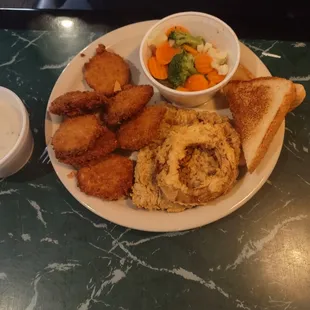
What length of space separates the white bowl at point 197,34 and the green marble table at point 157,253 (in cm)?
43

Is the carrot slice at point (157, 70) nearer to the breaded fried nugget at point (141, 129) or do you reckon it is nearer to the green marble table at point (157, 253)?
the breaded fried nugget at point (141, 129)

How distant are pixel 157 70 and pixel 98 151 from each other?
0.40 m

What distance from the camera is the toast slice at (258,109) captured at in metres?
1.61

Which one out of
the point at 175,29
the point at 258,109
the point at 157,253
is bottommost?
the point at 157,253

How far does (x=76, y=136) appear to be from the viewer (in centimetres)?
166

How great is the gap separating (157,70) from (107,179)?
47cm

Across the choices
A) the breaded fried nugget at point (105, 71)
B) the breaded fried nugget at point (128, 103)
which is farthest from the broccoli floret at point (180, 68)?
the breaded fried nugget at point (105, 71)

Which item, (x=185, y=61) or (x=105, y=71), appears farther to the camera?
(x=105, y=71)

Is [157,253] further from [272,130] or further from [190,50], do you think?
[190,50]

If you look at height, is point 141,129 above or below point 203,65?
below

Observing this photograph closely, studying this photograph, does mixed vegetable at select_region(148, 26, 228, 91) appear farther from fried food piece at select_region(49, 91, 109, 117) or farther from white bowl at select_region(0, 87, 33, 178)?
white bowl at select_region(0, 87, 33, 178)

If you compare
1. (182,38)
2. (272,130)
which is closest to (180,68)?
(182,38)

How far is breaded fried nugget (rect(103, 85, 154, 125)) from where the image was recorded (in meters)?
1.66

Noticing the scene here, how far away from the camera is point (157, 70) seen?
66.9 inches
